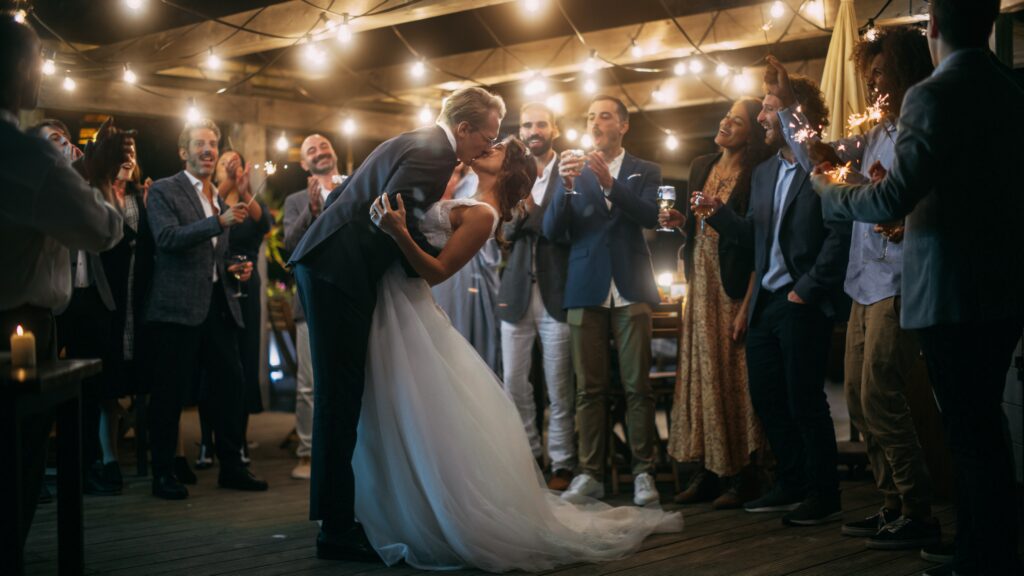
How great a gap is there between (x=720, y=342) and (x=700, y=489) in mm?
684

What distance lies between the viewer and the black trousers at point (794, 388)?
12.7 ft

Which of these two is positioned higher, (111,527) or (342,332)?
(342,332)

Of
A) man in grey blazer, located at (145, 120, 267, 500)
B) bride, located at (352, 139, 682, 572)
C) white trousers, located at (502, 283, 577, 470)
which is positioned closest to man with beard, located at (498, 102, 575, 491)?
white trousers, located at (502, 283, 577, 470)

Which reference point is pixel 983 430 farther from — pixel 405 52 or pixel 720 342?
pixel 405 52

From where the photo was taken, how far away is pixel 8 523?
2.08m

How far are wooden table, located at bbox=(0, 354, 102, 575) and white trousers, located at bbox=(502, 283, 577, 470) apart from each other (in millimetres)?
2487

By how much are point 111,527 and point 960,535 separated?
10.4 ft

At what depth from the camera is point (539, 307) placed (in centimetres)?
485

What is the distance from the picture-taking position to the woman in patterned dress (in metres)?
4.36

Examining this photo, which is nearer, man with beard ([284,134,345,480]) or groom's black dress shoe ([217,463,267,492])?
groom's black dress shoe ([217,463,267,492])

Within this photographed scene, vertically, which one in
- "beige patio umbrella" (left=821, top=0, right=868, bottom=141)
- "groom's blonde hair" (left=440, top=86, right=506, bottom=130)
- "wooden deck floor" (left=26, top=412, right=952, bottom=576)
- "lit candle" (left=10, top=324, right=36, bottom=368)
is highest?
"beige patio umbrella" (left=821, top=0, right=868, bottom=141)

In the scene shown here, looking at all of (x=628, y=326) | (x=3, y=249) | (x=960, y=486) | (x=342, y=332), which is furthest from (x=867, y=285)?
(x=3, y=249)

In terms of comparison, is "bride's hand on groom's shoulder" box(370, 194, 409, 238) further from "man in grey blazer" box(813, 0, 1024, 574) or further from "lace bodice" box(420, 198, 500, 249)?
"man in grey blazer" box(813, 0, 1024, 574)

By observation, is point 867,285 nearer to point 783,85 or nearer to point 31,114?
point 783,85
